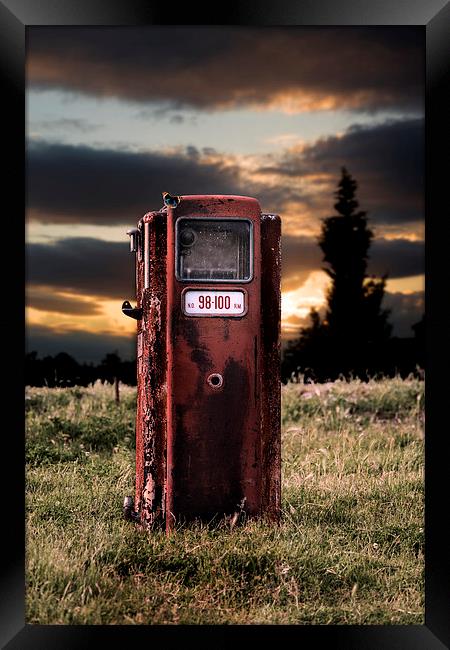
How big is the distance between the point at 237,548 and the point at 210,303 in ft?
4.65

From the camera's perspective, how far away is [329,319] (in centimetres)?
1886

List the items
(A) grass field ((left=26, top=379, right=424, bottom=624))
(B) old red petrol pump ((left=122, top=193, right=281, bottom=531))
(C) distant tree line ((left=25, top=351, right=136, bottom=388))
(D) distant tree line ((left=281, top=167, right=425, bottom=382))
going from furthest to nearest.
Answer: (D) distant tree line ((left=281, top=167, right=425, bottom=382)), (C) distant tree line ((left=25, top=351, right=136, bottom=388)), (B) old red petrol pump ((left=122, top=193, right=281, bottom=531)), (A) grass field ((left=26, top=379, right=424, bottom=624))

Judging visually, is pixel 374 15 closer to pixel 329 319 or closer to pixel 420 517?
pixel 420 517

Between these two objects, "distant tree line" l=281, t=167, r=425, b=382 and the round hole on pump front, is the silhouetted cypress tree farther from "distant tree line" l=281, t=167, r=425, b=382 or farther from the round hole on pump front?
the round hole on pump front

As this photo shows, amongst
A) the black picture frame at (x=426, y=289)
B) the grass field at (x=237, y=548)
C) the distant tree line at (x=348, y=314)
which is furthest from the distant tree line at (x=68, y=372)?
the distant tree line at (x=348, y=314)

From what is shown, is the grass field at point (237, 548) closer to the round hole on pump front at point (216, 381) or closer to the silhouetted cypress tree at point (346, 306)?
the round hole on pump front at point (216, 381)

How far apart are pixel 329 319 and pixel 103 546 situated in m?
15.1

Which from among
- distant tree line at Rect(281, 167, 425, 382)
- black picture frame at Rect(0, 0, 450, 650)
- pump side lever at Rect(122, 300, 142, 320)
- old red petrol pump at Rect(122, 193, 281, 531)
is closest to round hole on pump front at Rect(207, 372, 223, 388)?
old red petrol pump at Rect(122, 193, 281, 531)

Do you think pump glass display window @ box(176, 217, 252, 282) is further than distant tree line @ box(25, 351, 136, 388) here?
→ No

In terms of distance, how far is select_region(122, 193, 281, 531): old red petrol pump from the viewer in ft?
14.1

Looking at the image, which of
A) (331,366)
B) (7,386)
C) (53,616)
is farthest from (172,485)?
(331,366)

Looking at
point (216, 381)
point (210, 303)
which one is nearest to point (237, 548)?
point (216, 381)

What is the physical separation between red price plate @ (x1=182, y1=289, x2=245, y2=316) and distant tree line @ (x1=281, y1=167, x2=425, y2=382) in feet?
42.0

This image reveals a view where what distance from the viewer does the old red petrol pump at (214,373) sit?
4.30 meters
